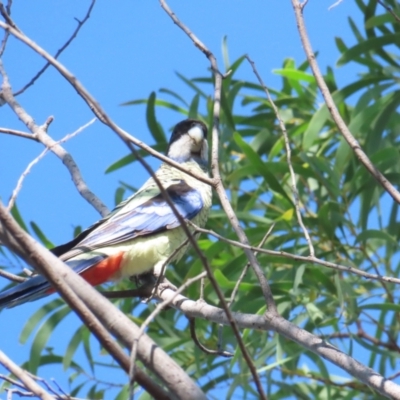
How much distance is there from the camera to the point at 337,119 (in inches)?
67.4

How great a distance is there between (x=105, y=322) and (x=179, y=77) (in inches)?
88.3

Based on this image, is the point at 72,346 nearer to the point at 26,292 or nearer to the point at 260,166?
the point at 260,166

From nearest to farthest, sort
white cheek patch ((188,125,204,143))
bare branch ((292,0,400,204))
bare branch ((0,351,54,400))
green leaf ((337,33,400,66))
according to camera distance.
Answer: bare branch ((0,351,54,400)), bare branch ((292,0,400,204)), green leaf ((337,33,400,66)), white cheek patch ((188,125,204,143))

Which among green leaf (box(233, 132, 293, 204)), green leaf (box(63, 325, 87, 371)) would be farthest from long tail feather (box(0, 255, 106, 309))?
green leaf (box(63, 325, 87, 371))

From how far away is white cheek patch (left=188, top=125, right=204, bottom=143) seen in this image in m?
3.29

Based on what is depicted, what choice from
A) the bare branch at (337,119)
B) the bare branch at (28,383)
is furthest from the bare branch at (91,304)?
the bare branch at (337,119)

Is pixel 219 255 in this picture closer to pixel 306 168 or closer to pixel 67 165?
pixel 306 168

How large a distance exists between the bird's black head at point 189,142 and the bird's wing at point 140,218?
37 centimetres

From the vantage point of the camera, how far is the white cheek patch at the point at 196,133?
3285 mm

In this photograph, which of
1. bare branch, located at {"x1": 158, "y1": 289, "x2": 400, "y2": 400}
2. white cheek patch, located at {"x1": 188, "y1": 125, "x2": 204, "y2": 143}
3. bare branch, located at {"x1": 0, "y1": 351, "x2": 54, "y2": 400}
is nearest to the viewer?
bare branch, located at {"x1": 0, "y1": 351, "x2": 54, "y2": 400}

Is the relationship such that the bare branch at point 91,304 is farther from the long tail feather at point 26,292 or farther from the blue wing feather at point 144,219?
the blue wing feather at point 144,219

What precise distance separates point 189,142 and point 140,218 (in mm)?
713

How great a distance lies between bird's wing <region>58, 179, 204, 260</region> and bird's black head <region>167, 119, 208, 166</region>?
372 mm

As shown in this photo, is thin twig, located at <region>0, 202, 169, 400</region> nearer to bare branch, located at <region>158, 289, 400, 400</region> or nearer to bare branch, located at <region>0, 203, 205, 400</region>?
bare branch, located at <region>0, 203, 205, 400</region>
